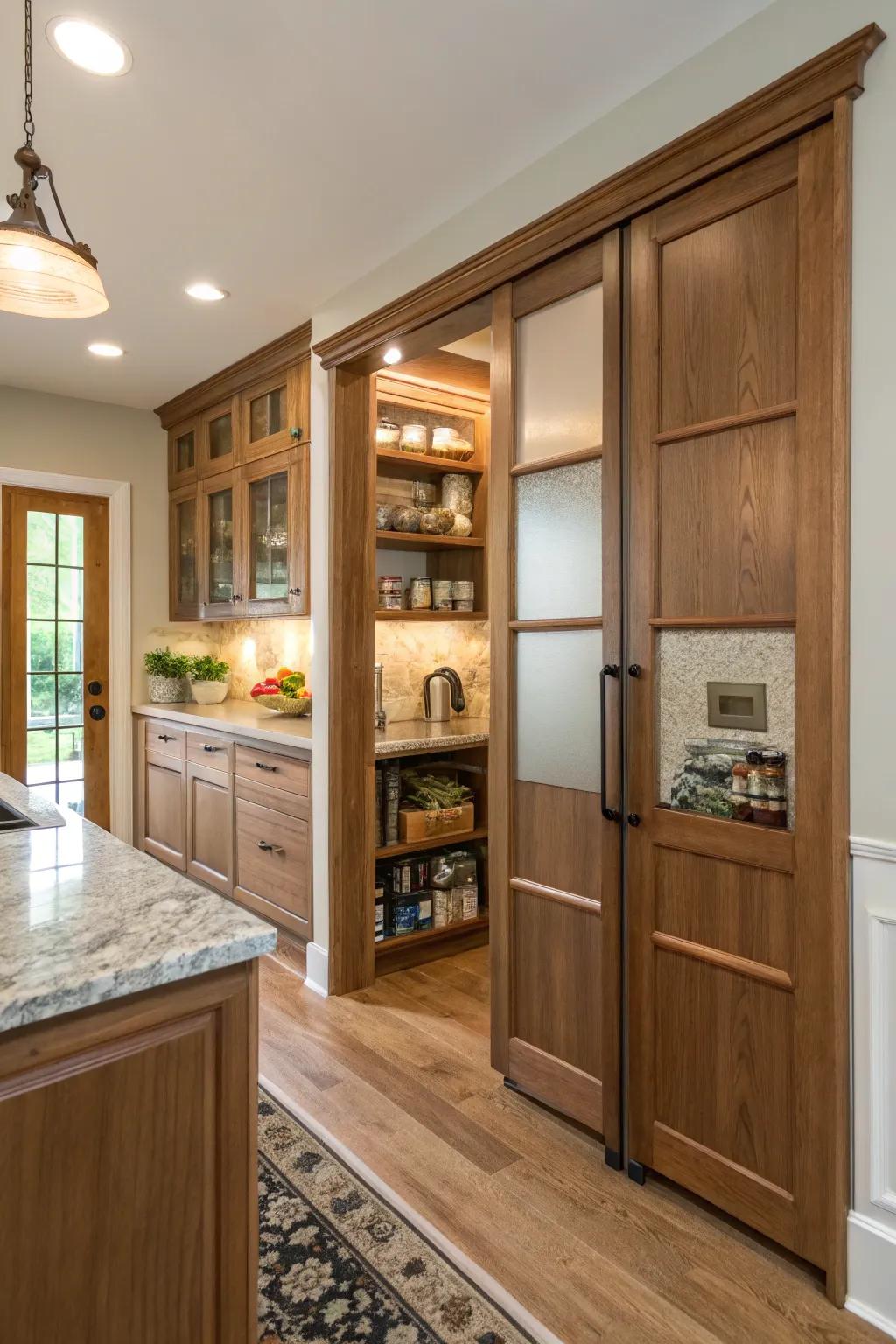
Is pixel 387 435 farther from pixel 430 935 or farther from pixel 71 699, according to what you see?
pixel 71 699

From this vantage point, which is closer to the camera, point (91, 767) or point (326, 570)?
Result: point (326, 570)

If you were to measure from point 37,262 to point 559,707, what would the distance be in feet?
5.14

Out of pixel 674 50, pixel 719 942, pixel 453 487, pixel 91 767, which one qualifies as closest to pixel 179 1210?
pixel 719 942

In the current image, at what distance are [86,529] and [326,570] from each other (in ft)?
7.02

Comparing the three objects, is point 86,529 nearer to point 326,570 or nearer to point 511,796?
point 326,570

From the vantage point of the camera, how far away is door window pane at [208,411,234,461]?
162 inches

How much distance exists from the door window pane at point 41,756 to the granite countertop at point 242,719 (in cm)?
47

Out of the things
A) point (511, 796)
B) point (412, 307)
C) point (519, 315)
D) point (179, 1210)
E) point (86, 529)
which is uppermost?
point (412, 307)

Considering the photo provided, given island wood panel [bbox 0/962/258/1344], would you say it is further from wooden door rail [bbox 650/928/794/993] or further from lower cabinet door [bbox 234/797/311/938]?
lower cabinet door [bbox 234/797/311/938]

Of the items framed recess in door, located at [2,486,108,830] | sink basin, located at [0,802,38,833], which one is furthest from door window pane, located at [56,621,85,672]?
sink basin, located at [0,802,38,833]

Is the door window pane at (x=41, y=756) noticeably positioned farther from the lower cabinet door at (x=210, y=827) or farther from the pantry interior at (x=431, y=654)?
the pantry interior at (x=431, y=654)

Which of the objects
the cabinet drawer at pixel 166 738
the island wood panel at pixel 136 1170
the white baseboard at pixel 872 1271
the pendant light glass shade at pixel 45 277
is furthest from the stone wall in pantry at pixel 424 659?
the island wood panel at pixel 136 1170

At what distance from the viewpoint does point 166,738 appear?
170 inches

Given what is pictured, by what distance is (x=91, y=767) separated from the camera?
4562 mm
